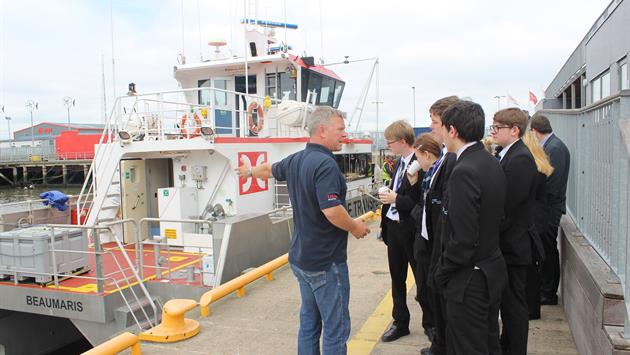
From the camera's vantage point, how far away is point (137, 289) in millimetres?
6598

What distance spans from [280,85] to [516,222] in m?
9.38

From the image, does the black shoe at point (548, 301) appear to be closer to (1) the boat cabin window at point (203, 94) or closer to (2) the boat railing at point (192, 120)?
(2) the boat railing at point (192, 120)

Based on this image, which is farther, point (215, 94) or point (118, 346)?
point (215, 94)

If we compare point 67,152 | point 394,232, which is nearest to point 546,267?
point 394,232

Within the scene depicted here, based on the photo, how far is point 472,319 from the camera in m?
2.51

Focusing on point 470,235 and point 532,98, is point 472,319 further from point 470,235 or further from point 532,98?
point 532,98

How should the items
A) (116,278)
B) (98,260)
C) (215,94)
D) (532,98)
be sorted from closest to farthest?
(98,260)
(116,278)
(215,94)
(532,98)

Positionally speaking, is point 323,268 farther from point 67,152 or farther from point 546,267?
point 67,152

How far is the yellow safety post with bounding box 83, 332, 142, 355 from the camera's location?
12.8 feet

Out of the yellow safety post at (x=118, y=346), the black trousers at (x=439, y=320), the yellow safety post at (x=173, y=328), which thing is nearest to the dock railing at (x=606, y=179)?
the black trousers at (x=439, y=320)

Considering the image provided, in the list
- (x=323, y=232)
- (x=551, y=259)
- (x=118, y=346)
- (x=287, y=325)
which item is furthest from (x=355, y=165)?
(x=323, y=232)

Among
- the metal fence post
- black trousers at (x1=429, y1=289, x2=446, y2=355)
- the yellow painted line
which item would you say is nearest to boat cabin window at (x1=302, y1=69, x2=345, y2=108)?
the metal fence post

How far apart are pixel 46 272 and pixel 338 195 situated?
492cm

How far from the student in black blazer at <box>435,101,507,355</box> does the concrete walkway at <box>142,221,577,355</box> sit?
1.44 meters
